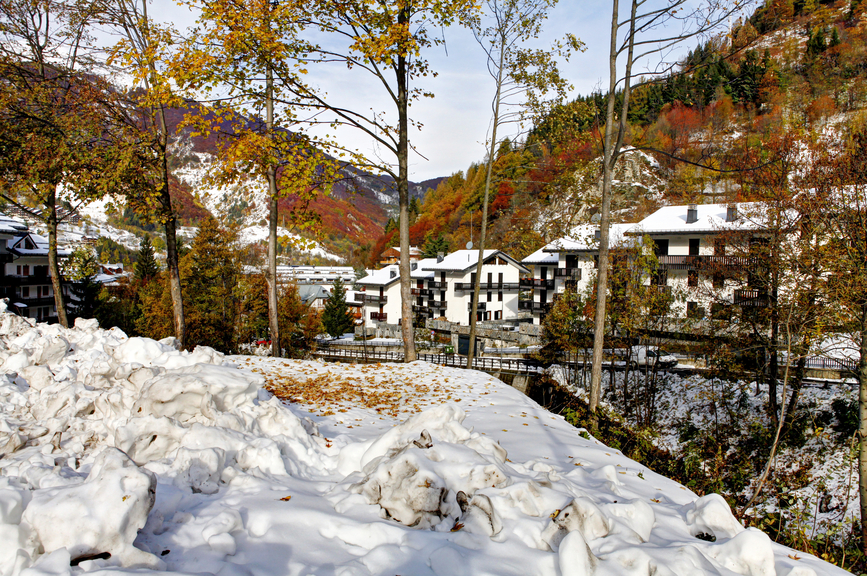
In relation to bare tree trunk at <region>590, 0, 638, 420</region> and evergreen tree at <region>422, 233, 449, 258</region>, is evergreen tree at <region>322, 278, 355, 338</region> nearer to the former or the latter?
evergreen tree at <region>422, 233, 449, 258</region>

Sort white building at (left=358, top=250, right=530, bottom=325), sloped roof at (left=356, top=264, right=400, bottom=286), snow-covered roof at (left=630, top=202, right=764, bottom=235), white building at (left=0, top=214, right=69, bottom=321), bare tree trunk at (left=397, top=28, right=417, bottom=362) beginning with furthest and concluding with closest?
sloped roof at (left=356, top=264, right=400, bottom=286) < white building at (left=358, top=250, right=530, bottom=325) < snow-covered roof at (left=630, top=202, right=764, bottom=235) < white building at (left=0, top=214, right=69, bottom=321) < bare tree trunk at (left=397, top=28, right=417, bottom=362)

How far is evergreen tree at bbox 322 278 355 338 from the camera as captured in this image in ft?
169

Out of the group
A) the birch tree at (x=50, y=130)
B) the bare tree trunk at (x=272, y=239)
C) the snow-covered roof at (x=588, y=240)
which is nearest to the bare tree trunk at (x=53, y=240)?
the birch tree at (x=50, y=130)

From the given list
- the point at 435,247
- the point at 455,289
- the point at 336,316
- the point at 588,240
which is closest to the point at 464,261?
the point at 455,289

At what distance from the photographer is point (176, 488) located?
3.46 meters

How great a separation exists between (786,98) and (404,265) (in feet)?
346

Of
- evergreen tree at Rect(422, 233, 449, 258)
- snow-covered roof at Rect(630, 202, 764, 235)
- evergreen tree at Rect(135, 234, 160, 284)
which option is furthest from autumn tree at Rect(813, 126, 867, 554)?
evergreen tree at Rect(422, 233, 449, 258)

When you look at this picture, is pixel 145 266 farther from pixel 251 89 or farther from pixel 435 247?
pixel 251 89

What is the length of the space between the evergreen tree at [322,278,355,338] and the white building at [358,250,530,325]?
3992 millimetres

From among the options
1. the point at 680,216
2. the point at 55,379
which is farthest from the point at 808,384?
the point at 55,379

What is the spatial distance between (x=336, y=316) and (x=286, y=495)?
161ft

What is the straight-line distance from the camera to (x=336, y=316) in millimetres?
51844

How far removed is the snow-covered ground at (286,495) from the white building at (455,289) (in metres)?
43.1

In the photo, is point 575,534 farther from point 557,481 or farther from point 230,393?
point 230,393
